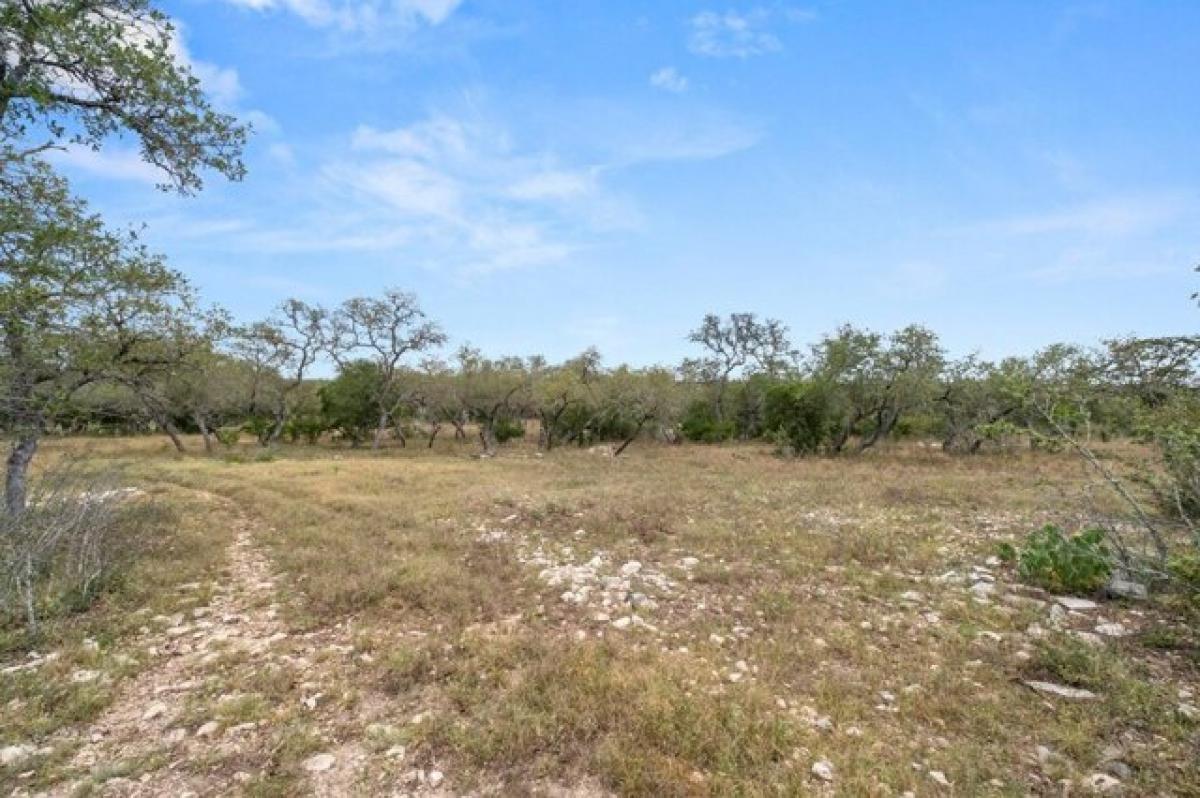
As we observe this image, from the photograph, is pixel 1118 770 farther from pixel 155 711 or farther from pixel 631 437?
pixel 631 437

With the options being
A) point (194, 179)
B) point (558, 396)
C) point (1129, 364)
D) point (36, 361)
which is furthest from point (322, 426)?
point (1129, 364)

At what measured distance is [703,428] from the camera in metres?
41.3

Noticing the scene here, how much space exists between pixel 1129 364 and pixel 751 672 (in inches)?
171

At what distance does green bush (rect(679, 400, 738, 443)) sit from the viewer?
1613 inches

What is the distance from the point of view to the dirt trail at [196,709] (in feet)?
13.3

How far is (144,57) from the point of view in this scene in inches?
217

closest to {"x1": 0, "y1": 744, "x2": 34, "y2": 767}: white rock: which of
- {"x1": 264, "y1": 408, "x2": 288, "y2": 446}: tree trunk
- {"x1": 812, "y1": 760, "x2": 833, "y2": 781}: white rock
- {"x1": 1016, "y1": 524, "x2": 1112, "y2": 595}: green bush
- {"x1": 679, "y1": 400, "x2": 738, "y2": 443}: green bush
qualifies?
{"x1": 812, "y1": 760, "x2": 833, "y2": 781}: white rock

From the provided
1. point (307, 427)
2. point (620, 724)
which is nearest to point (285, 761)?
point (620, 724)

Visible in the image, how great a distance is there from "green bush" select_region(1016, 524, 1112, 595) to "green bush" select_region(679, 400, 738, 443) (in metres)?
32.7

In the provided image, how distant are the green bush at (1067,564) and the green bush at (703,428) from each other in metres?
32.7

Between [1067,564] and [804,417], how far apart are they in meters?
24.9

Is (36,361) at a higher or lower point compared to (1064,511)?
higher

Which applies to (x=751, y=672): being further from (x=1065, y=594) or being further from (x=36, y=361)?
(x=36, y=361)

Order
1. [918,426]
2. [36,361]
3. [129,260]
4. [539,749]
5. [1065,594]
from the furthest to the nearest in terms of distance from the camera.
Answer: [918,426], [129,260], [36,361], [1065,594], [539,749]
